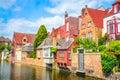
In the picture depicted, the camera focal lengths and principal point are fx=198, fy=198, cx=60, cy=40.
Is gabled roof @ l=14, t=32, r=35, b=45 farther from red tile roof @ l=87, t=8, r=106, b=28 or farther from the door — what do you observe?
the door

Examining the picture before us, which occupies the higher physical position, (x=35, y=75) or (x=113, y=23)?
(x=113, y=23)

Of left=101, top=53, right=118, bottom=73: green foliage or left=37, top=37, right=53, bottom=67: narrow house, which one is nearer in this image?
left=101, top=53, right=118, bottom=73: green foliage

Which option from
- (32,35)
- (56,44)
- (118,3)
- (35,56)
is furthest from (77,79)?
(32,35)

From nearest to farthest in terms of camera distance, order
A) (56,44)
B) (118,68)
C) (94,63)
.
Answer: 1. (118,68)
2. (94,63)
3. (56,44)

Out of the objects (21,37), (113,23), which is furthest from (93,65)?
(21,37)

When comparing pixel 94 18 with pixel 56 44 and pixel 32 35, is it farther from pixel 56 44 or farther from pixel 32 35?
pixel 32 35

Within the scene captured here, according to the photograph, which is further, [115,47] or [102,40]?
[102,40]

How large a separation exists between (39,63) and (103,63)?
30.1 meters

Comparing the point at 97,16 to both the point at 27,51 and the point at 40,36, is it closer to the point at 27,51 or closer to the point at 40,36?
the point at 40,36

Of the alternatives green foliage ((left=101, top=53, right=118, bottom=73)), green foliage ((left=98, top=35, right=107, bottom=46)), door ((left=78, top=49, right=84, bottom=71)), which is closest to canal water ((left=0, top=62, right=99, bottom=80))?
door ((left=78, top=49, right=84, bottom=71))

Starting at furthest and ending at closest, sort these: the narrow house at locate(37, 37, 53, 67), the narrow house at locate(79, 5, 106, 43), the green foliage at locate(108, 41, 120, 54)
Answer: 1. the narrow house at locate(37, 37, 53, 67)
2. the narrow house at locate(79, 5, 106, 43)
3. the green foliage at locate(108, 41, 120, 54)

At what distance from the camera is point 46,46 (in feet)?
173

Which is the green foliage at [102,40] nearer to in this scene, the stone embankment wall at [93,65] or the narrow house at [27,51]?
the stone embankment wall at [93,65]

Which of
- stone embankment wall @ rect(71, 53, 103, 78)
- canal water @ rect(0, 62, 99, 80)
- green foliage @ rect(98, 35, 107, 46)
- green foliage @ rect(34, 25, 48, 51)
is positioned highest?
green foliage @ rect(34, 25, 48, 51)
